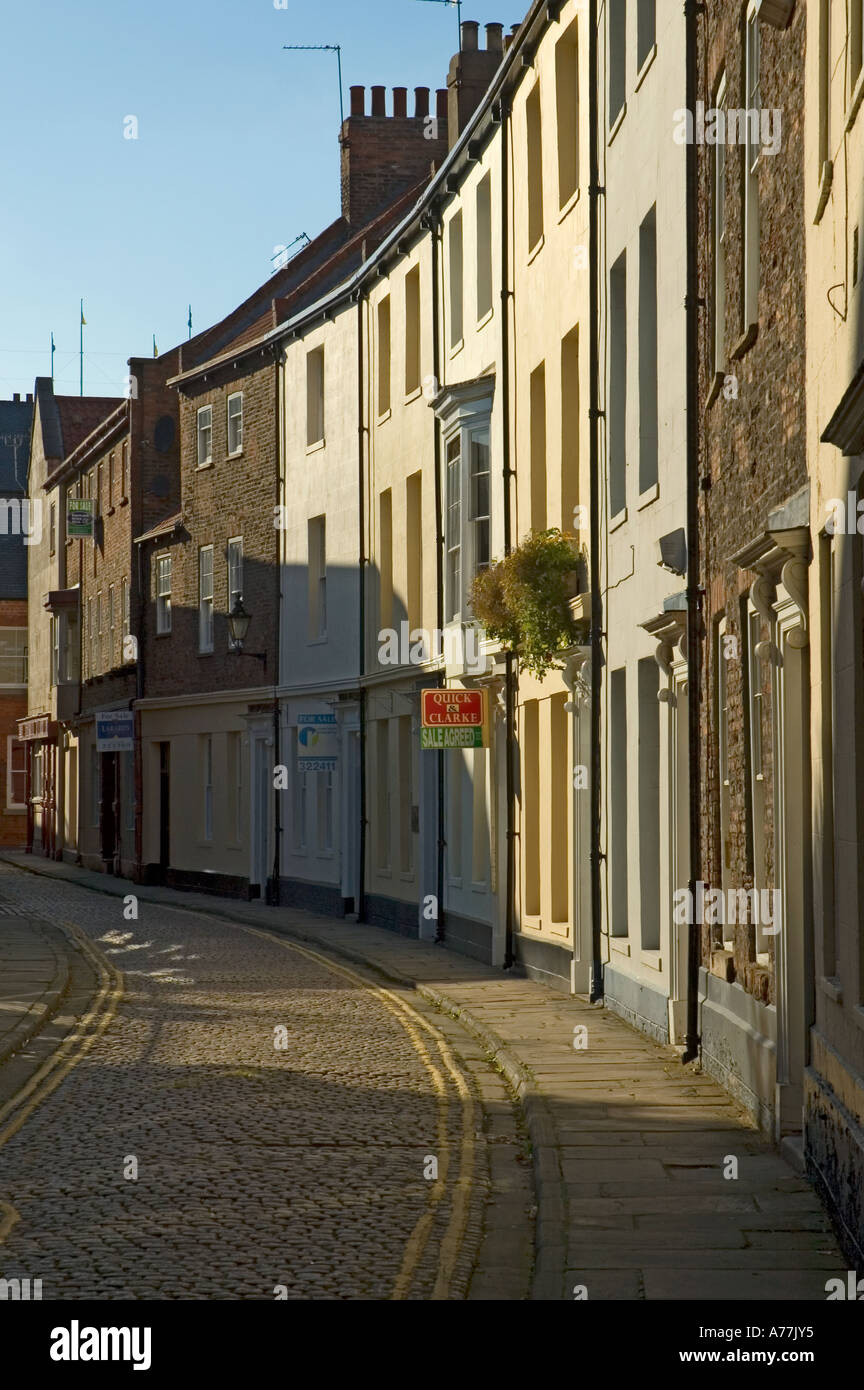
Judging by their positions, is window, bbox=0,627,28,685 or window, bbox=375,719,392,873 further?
window, bbox=0,627,28,685

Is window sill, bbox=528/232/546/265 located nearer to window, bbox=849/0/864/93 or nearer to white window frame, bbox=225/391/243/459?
window, bbox=849/0/864/93

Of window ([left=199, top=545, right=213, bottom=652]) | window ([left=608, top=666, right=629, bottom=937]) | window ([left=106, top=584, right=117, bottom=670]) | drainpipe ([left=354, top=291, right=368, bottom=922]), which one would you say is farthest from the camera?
window ([left=106, top=584, right=117, bottom=670])

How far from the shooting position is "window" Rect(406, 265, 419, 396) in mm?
28219

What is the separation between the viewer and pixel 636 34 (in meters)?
17.0

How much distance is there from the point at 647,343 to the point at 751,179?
4302 millimetres

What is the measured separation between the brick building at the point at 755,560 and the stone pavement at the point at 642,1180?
1.63ft

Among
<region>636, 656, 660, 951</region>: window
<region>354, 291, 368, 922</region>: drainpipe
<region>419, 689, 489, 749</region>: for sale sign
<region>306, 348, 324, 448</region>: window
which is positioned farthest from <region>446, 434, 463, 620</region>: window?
<region>306, 348, 324, 448</region>: window

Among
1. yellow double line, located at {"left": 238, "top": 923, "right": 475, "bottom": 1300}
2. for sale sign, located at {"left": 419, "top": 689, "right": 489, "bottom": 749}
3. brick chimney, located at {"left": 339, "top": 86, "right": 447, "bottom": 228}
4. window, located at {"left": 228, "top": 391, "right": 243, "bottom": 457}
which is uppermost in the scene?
brick chimney, located at {"left": 339, "top": 86, "right": 447, "bottom": 228}

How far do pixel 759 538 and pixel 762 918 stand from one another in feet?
8.25

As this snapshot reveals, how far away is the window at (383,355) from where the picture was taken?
29.6 metres

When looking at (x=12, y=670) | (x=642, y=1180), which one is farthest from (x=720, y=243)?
(x=12, y=670)

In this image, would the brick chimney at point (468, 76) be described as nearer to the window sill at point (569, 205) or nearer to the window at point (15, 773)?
the window sill at point (569, 205)

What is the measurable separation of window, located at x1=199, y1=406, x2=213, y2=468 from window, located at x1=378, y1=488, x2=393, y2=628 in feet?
32.7
